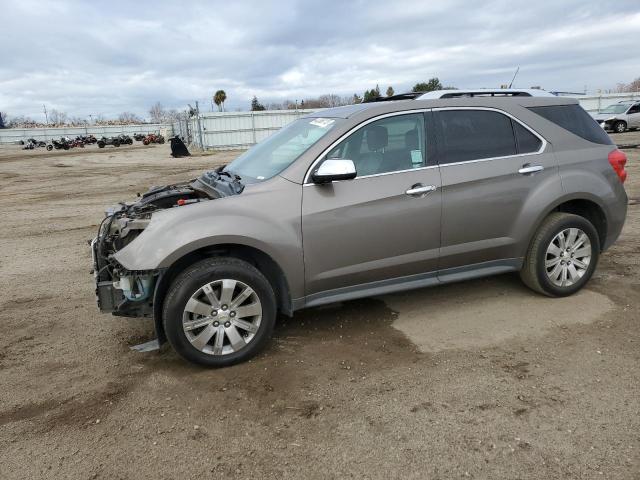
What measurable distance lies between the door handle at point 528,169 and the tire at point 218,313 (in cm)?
241

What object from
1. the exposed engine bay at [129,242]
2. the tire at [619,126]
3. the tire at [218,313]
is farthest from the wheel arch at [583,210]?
the tire at [619,126]

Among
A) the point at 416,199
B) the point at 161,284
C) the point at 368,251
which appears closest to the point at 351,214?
the point at 368,251

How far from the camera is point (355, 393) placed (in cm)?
322

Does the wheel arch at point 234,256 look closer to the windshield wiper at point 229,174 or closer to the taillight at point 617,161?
the windshield wiper at point 229,174

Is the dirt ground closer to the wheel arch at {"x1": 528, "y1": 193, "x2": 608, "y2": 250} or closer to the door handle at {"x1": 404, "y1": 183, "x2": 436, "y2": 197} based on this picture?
the wheel arch at {"x1": 528, "y1": 193, "x2": 608, "y2": 250}

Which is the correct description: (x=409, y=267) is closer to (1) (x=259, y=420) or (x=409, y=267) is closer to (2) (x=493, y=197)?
(2) (x=493, y=197)

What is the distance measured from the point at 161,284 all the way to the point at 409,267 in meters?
1.94

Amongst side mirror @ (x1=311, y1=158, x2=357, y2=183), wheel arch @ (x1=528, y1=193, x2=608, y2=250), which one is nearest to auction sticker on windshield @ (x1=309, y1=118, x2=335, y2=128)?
side mirror @ (x1=311, y1=158, x2=357, y2=183)

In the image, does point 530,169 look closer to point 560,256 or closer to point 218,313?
point 560,256

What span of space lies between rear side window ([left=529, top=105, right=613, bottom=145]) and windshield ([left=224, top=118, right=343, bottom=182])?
200 cm

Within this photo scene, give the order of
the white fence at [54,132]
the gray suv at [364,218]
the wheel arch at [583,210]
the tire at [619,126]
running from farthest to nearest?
the white fence at [54,132]
the tire at [619,126]
the wheel arch at [583,210]
the gray suv at [364,218]

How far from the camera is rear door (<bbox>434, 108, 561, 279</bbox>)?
4086 millimetres

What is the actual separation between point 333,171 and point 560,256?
2.40 m

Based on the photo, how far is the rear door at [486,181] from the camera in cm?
409
